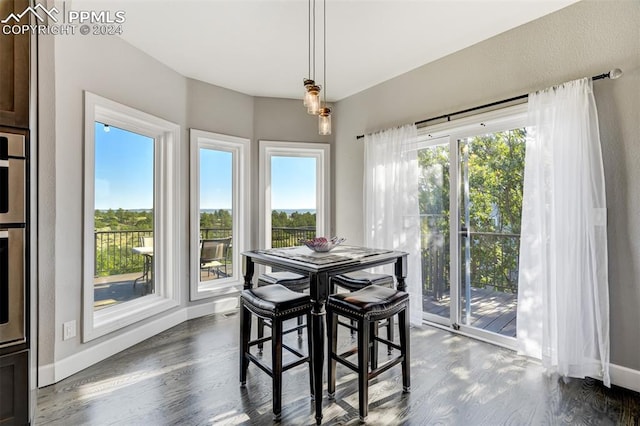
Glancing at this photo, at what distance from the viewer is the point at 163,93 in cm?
332

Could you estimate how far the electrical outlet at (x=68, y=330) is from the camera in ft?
7.94

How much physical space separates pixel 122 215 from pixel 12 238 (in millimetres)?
1478

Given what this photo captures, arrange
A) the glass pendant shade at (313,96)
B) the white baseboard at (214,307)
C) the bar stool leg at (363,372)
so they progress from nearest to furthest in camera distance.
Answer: the bar stool leg at (363,372)
the glass pendant shade at (313,96)
the white baseboard at (214,307)

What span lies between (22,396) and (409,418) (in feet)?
6.76

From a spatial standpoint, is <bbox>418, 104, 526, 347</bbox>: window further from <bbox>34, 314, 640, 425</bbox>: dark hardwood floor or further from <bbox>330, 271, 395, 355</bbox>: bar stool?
<bbox>330, 271, 395, 355</bbox>: bar stool

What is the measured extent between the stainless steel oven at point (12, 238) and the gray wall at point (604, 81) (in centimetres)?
324

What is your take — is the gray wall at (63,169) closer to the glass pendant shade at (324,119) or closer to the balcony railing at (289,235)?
the glass pendant shade at (324,119)

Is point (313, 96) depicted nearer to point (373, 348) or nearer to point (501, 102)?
point (501, 102)

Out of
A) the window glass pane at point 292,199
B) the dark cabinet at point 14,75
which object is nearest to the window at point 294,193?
the window glass pane at point 292,199

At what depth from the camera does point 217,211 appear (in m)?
4.00

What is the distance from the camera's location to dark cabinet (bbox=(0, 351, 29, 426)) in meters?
1.62

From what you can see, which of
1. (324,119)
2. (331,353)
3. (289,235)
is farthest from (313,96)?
(289,235)

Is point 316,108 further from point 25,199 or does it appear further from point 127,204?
point 127,204

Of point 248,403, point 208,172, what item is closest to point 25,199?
point 248,403
